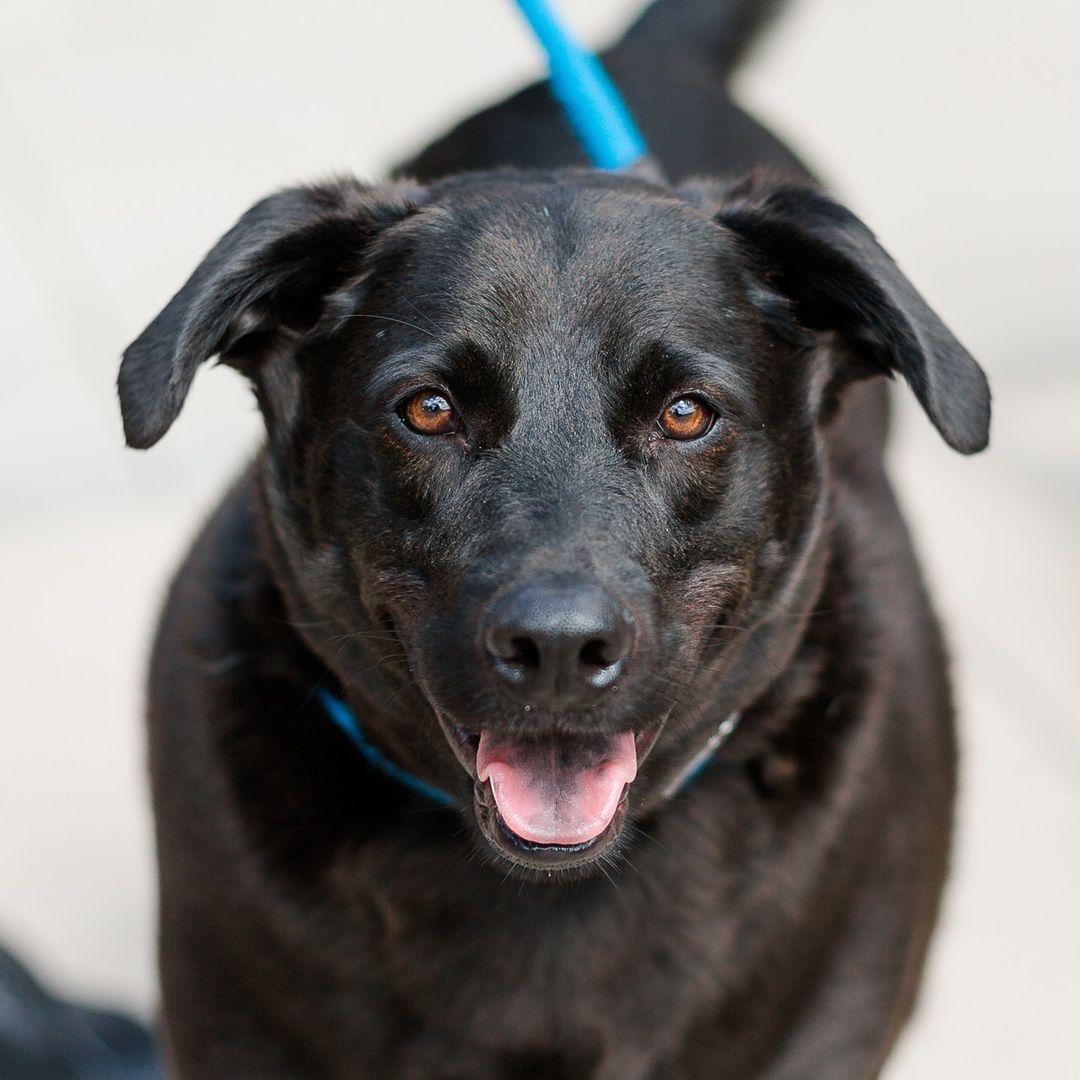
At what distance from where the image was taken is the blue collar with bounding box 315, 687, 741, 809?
2.59 m

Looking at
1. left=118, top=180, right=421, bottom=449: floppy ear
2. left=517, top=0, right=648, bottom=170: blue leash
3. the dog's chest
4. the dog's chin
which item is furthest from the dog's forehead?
the dog's chest

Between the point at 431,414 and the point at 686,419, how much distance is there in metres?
0.35

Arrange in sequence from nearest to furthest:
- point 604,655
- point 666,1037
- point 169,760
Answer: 1. point 604,655
2. point 666,1037
3. point 169,760

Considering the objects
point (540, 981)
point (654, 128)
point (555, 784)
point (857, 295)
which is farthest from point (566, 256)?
point (654, 128)

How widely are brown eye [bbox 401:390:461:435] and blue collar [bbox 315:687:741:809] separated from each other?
0.50 meters

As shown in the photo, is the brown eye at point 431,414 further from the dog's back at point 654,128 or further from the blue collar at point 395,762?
the dog's back at point 654,128

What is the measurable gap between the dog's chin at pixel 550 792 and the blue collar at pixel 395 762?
0.26 meters

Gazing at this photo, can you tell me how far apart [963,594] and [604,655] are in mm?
2580

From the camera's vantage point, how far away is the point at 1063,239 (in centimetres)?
554

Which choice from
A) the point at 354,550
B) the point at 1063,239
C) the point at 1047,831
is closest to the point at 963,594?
the point at 1047,831

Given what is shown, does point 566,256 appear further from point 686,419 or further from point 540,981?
point 540,981

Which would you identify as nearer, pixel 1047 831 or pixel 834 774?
pixel 834 774

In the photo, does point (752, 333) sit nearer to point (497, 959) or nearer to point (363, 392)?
point (363, 392)

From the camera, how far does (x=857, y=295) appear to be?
2436 millimetres
